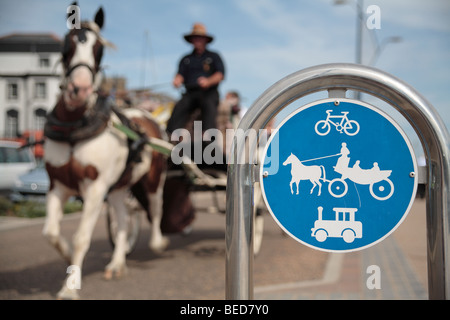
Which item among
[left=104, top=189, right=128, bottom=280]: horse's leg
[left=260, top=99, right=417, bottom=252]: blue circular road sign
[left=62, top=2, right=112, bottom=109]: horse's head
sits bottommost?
[left=104, top=189, right=128, bottom=280]: horse's leg

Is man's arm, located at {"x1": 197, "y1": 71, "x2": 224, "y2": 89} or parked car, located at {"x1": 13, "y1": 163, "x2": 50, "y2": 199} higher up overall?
man's arm, located at {"x1": 197, "y1": 71, "x2": 224, "y2": 89}

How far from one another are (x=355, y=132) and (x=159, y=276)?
410 centimetres

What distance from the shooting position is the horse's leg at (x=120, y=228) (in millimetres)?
5438

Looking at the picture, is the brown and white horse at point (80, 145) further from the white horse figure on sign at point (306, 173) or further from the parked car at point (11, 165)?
the parked car at point (11, 165)

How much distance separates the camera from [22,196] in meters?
13.1

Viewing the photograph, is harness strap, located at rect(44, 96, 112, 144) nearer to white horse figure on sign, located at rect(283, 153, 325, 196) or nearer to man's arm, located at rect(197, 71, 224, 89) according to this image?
man's arm, located at rect(197, 71, 224, 89)

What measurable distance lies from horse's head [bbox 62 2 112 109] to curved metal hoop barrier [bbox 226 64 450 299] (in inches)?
102

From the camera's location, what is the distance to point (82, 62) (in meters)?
4.14

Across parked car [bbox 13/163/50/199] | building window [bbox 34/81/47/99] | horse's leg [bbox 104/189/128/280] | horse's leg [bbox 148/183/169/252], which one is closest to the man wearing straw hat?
horse's leg [bbox 148/183/169/252]

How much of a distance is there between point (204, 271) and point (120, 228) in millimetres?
1162

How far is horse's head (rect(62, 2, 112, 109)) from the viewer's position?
4.04 metres

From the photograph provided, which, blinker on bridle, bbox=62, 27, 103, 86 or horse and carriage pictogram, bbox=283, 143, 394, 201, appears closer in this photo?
horse and carriage pictogram, bbox=283, 143, 394, 201
